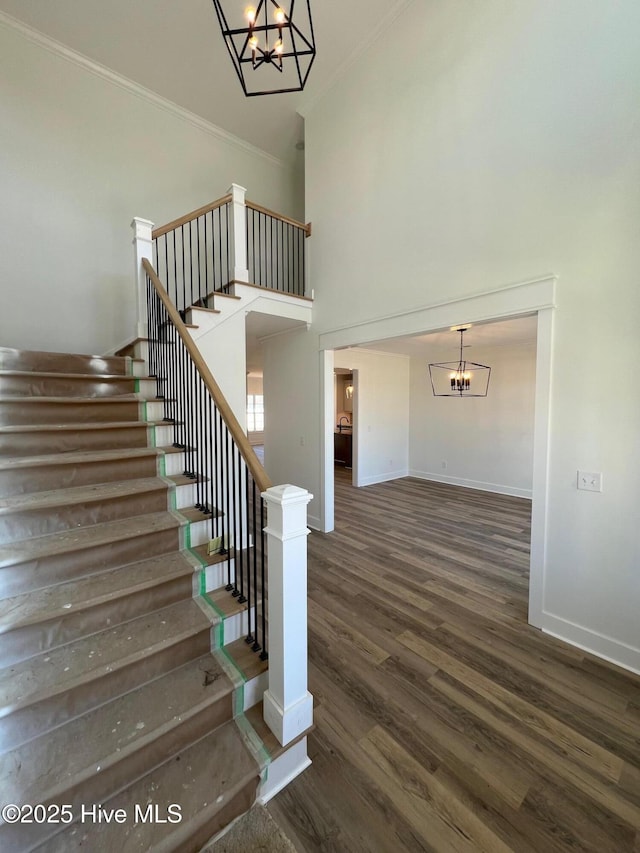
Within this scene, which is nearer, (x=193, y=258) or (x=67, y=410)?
(x=67, y=410)

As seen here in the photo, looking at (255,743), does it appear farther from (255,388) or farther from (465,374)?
(255,388)

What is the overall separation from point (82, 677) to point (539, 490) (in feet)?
9.53

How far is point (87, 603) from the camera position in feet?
5.22

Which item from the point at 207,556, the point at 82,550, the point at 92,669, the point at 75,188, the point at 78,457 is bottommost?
the point at 92,669

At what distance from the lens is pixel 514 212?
2.56 m

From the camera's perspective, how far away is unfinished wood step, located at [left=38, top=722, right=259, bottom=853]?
113 centimetres

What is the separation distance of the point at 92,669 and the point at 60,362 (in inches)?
101

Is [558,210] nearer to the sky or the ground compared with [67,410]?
nearer to the sky

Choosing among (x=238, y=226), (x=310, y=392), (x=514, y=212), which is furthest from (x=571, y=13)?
(x=310, y=392)

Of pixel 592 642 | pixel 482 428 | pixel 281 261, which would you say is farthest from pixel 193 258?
pixel 592 642

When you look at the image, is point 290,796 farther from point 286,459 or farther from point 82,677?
point 286,459

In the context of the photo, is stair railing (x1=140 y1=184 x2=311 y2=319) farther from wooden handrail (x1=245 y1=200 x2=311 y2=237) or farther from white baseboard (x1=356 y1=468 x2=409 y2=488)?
white baseboard (x1=356 y1=468 x2=409 y2=488)

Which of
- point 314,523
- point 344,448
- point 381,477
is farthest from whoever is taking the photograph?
point 344,448

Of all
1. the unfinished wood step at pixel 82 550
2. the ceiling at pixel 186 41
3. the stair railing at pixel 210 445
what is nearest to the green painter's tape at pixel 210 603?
the stair railing at pixel 210 445
